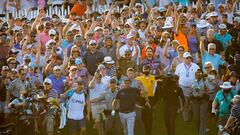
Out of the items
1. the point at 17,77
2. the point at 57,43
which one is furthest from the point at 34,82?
the point at 57,43

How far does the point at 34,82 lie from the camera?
76.0ft

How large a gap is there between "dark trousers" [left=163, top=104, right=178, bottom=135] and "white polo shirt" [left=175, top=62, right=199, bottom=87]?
111 centimetres

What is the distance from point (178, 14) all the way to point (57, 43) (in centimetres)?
432

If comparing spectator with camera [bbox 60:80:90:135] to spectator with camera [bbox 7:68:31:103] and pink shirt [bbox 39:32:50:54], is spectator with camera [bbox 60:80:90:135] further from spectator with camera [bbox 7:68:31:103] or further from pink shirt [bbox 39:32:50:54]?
pink shirt [bbox 39:32:50:54]

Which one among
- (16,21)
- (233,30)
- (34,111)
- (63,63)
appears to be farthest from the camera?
(16,21)

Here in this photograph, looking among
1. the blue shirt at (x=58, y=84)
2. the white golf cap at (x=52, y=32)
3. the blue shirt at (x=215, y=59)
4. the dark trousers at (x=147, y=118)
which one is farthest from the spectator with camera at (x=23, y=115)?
the blue shirt at (x=215, y=59)

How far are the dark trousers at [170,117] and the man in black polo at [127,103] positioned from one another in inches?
37.6

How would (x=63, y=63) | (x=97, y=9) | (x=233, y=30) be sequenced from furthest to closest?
(x=97, y=9), (x=233, y=30), (x=63, y=63)

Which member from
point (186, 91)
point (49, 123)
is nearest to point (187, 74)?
point (186, 91)

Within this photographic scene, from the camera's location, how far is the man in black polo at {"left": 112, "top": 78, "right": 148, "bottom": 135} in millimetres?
22328

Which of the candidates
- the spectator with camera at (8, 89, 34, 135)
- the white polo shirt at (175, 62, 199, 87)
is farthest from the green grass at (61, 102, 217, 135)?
the spectator with camera at (8, 89, 34, 135)

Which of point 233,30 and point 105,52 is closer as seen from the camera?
point 105,52

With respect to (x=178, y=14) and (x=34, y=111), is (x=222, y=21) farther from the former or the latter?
(x=34, y=111)

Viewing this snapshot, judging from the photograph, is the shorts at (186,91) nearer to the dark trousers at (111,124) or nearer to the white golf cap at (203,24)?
the dark trousers at (111,124)
